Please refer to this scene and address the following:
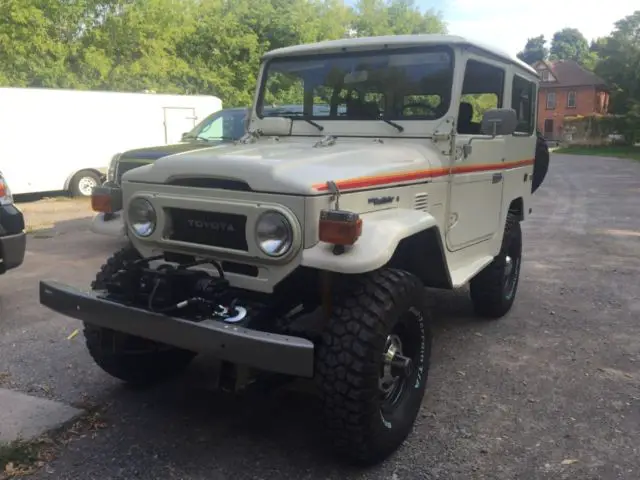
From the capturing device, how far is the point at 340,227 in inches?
113

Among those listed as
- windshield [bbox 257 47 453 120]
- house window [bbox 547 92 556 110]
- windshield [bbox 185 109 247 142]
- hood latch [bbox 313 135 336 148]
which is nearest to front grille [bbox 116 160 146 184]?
windshield [bbox 185 109 247 142]

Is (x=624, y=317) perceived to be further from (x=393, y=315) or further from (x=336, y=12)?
(x=336, y=12)

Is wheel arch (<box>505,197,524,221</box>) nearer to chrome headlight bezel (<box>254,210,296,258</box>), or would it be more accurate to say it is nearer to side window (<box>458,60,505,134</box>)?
side window (<box>458,60,505,134</box>)

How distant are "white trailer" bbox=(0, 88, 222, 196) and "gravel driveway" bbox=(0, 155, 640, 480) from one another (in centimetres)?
769

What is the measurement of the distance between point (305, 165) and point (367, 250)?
25.1 inches

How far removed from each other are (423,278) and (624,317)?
2726 mm

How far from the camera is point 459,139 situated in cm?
419

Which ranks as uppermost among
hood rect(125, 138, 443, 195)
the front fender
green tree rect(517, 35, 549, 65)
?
green tree rect(517, 35, 549, 65)

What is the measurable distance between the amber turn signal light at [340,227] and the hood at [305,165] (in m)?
0.18

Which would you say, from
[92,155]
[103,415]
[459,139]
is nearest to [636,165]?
[92,155]

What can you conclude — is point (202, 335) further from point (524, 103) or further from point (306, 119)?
point (524, 103)

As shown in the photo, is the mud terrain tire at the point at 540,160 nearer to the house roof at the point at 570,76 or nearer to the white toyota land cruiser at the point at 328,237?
the white toyota land cruiser at the point at 328,237

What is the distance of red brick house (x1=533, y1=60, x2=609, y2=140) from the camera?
191 feet

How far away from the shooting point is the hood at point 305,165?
3.09 metres
